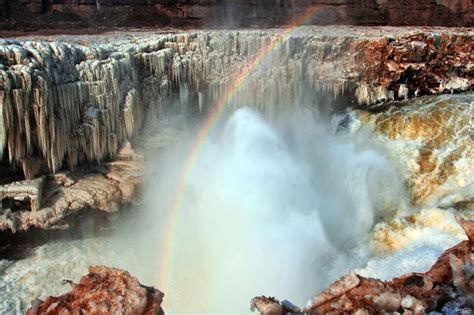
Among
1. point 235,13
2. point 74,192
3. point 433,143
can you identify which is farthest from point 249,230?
point 235,13

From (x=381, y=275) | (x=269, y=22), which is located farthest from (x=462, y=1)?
(x=381, y=275)

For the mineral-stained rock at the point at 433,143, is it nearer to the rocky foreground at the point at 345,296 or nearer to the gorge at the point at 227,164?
the gorge at the point at 227,164

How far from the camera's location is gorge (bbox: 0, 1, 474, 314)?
6.87 m

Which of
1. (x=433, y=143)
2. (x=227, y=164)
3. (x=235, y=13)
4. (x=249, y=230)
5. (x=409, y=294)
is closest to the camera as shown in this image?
(x=409, y=294)

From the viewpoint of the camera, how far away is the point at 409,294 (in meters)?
3.24

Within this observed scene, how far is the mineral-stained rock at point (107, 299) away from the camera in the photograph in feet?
9.61

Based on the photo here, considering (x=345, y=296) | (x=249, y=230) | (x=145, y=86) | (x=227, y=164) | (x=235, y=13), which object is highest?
(x=235, y=13)

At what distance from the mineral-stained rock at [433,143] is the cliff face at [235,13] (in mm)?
8489

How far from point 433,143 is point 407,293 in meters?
6.52

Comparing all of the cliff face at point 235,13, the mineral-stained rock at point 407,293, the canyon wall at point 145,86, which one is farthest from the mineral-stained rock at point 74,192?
the cliff face at point 235,13

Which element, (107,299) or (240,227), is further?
(240,227)

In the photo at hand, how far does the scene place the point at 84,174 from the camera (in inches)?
301

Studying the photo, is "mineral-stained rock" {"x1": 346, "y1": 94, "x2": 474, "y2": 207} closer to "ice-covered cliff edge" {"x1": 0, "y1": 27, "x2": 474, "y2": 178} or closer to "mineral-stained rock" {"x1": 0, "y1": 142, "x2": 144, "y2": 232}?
"ice-covered cliff edge" {"x1": 0, "y1": 27, "x2": 474, "y2": 178}

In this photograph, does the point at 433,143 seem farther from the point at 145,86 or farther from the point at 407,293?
the point at 407,293
